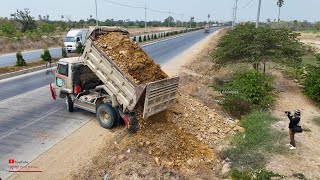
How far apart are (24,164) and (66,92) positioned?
396cm

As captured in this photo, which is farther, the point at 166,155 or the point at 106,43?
the point at 106,43

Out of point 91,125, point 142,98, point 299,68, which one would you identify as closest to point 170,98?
point 142,98

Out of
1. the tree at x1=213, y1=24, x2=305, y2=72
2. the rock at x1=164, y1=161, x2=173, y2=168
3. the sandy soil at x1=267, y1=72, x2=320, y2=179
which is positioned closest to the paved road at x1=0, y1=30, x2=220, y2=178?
the rock at x1=164, y1=161, x2=173, y2=168

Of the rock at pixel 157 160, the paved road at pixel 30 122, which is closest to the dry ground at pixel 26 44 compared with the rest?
the paved road at pixel 30 122

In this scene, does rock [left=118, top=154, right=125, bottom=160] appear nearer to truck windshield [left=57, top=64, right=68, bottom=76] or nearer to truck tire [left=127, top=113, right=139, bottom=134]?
truck tire [left=127, top=113, right=139, bottom=134]

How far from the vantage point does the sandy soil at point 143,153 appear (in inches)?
290

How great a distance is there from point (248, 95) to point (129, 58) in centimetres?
570

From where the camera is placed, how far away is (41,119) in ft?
36.6

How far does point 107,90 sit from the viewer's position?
376 inches

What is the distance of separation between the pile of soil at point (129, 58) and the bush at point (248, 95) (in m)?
4.00

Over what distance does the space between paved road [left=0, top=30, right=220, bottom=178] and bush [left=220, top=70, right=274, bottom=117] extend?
5592 mm

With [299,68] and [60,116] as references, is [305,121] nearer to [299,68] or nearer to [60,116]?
[299,68]

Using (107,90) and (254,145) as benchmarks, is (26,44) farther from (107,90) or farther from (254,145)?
(254,145)

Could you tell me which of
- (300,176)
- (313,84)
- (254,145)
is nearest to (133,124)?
(254,145)
